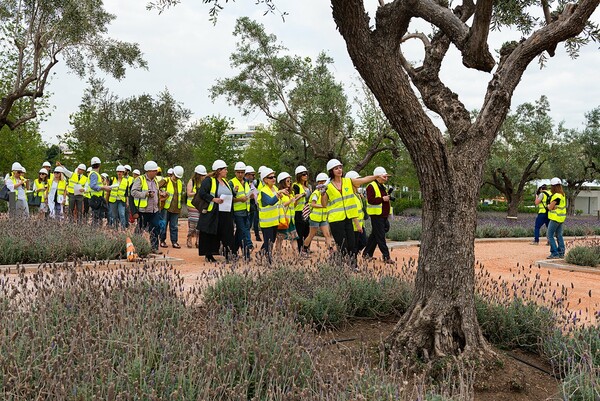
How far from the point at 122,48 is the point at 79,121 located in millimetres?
18987

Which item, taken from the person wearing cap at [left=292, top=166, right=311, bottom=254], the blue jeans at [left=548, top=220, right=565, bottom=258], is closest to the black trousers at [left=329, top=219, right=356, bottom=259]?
the person wearing cap at [left=292, top=166, right=311, bottom=254]

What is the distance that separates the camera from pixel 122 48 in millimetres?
21781

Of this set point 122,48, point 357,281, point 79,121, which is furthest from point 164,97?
point 357,281

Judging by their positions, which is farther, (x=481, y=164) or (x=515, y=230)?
(x=515, y=230)

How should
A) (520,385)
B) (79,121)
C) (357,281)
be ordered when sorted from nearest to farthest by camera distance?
(520,385)
(357,281)
(79,121)

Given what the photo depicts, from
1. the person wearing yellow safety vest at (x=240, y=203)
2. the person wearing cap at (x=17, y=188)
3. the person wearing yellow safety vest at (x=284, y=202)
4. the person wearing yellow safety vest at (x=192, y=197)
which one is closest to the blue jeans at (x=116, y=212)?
the person wearing yellow safety vest at (x=192, y=197)

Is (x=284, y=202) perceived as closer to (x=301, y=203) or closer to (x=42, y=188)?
(x=301, y=203)

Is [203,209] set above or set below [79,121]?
below

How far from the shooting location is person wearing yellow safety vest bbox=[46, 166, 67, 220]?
58.7 feet

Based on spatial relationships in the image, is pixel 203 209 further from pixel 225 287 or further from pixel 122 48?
pixel 122 48

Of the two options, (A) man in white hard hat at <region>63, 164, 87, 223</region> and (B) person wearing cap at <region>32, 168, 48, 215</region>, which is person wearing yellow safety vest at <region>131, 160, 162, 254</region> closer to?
(A) man in white hard hat at <region>63, 164, 87, 223</region>

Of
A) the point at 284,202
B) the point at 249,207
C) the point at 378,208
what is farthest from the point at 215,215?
the point at 378,208

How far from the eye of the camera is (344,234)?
9320 millimetres

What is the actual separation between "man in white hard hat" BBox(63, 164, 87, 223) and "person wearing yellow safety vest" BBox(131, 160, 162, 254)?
540 cm
